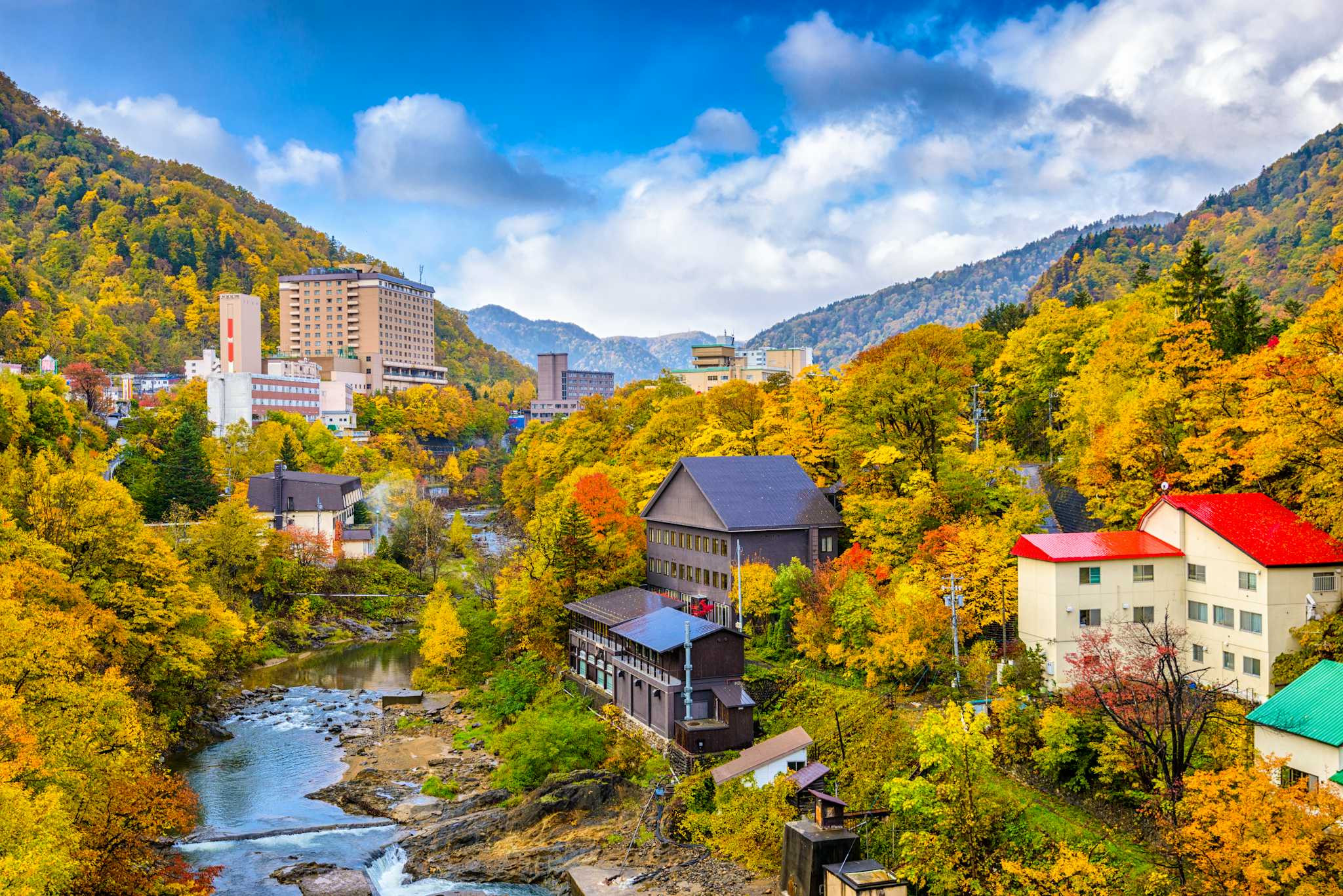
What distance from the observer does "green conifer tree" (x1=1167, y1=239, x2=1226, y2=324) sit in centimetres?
3884

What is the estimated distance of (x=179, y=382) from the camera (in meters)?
110

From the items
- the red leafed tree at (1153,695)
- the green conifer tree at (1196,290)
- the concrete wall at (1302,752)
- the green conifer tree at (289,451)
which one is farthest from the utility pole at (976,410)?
the green conifer tree at (289,451)

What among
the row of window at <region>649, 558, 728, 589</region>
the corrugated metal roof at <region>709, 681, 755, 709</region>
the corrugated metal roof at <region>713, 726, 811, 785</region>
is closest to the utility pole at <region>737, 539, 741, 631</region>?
the row of window at <region>649, 558, 728, 589</region>

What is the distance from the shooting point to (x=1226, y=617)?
26.6 meters

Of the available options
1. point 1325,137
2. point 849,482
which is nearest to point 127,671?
point 849,482

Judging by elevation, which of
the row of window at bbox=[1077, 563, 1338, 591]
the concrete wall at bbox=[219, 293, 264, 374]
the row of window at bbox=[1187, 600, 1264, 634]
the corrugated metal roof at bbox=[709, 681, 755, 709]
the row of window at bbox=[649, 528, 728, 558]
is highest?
the concrete wall at bbox=[219, 293, 264, 374]

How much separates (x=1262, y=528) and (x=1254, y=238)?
325ft

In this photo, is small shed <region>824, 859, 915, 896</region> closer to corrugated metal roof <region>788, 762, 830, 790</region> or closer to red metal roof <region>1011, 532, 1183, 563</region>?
corrugated metal roof <region>788, 762, 830, 790</region>

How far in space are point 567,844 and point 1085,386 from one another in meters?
27.8

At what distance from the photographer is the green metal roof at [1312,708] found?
1967 cm

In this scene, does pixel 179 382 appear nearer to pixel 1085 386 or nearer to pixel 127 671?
pixel 127 671

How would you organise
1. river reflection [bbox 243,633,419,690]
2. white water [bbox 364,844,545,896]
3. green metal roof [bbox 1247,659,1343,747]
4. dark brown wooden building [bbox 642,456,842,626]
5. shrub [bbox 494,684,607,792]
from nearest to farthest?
green metal roof [bbox 1247,659,1343,747] → white water [bbox 364,844,545,896] → shrub [bbox 494,684,607,792] → dark brown wooden building [bbox 642,456,842,626] → river reflection [bbox 243,633,419,690]

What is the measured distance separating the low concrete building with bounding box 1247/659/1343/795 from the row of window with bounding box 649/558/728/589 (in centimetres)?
2363

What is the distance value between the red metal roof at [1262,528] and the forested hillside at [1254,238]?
221 feet
